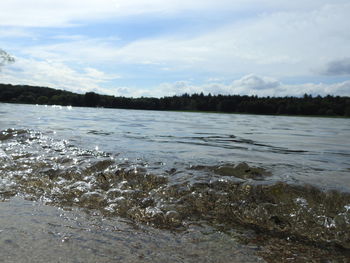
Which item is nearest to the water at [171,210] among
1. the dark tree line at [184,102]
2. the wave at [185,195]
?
the wave at [185,195]

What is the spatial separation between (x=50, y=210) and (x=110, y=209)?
2.76 feet

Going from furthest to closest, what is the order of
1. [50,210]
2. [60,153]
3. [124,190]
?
[60,153], [124,190], [50,210]

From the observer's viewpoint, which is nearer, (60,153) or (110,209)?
(110,209)

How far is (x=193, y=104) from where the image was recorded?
168 meters

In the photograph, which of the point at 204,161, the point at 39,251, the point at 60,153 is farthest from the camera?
the point at 60,153

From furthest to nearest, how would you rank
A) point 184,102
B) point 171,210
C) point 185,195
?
point 184,102
point 185,195
point 171,210

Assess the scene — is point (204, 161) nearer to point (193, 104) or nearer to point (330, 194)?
point (330, 194)

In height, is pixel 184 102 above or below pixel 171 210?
above

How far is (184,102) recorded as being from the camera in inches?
6757

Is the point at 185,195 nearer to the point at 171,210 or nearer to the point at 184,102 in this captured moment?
the point at 171,210

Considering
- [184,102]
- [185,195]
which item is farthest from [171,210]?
[184,102]

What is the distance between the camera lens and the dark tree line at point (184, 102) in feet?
431

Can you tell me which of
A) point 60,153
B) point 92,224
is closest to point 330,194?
point 92,224

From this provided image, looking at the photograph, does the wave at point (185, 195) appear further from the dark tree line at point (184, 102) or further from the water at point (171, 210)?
A: the dark tree line at point (184, 102)
